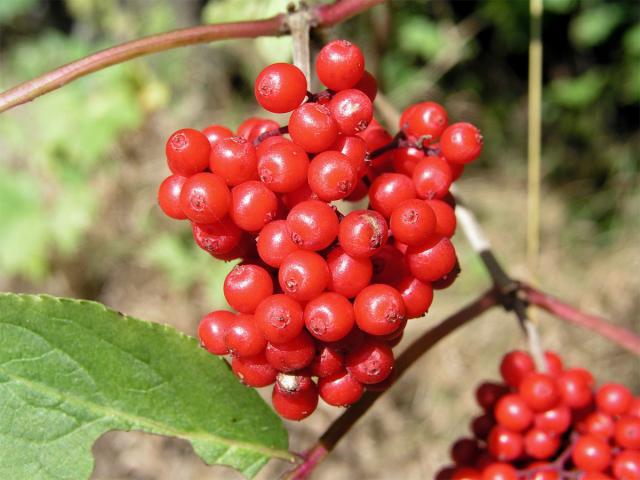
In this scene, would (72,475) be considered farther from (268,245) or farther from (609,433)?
(609,433)

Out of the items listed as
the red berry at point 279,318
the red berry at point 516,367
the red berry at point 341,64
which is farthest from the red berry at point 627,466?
the red berry at point 341,64

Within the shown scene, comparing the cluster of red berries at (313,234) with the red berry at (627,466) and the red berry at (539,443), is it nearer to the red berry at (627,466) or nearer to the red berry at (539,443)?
the red berry at (539,443)

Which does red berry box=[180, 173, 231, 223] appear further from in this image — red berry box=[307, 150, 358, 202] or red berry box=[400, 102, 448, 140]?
red berry box=[400, 102, 448, 140]

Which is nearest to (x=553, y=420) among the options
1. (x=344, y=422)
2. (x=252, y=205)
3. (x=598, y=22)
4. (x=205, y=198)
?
(x=344, y=422)

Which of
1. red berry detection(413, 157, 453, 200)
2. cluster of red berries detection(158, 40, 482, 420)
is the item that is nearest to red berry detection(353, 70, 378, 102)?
cluster of red berries detection(158, 40, 482, 420)

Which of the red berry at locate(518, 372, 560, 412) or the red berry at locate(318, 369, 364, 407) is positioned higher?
the red berry at locate(318, 369, 364, 407)

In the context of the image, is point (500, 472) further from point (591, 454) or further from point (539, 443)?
point (591, 454)
